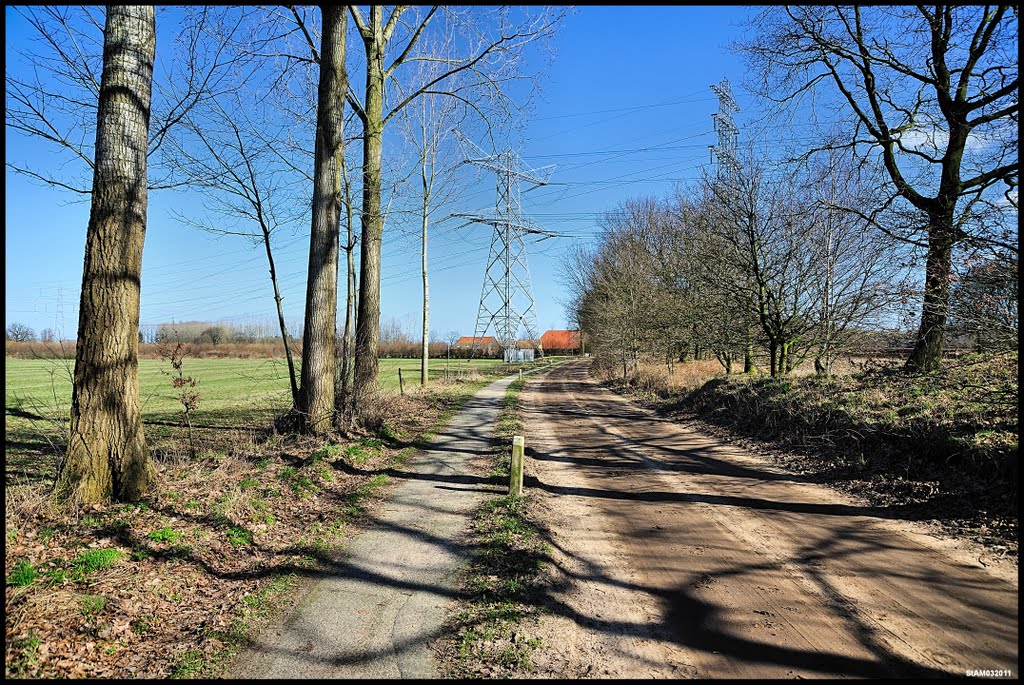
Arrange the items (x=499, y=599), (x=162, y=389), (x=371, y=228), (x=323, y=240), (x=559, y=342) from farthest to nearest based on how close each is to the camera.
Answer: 1. (x=559, y=342)
2. (x=162, y=389)
3. (x=371, y=228)
4. (x=323, y=240)
5. (x=499, y=599)

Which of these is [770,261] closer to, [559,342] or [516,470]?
[516,470]

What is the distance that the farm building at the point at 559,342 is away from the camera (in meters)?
96.3

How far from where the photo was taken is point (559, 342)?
100m

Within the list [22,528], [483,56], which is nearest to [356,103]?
[483,56]

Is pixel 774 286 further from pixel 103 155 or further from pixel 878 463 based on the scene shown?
pixel 103 155

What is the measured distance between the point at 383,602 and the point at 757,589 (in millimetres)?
3412

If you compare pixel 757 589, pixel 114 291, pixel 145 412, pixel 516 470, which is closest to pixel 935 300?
pixel 757 589

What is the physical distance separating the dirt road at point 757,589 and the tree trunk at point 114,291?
5.07 metres

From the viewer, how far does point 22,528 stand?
5.12 metres

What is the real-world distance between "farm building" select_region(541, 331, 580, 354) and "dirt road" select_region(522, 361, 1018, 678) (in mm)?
86194

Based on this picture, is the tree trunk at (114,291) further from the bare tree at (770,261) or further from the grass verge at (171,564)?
the bare tree at (770,261)

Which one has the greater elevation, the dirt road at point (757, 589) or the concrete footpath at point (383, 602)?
the dirt road at point (757, 589)

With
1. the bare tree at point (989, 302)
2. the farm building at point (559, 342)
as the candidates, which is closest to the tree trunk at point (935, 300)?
the bare tree at point (989, 302)

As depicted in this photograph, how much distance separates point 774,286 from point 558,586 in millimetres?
15576
